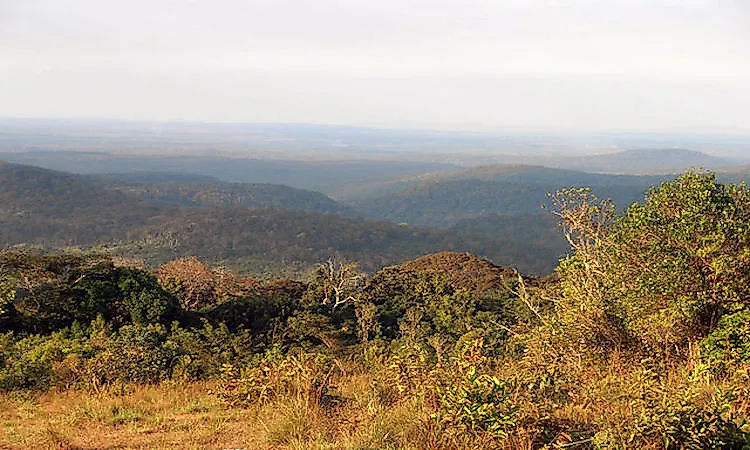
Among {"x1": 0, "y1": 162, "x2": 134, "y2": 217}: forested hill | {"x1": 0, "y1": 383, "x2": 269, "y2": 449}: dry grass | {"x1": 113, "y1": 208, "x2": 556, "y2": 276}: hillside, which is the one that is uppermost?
{"x1": 0, "y1": 383, "x2": 269, "y2": 449}: dry grass

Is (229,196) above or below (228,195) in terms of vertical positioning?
below

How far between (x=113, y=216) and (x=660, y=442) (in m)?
109

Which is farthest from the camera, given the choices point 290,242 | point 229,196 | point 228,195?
point 228,195

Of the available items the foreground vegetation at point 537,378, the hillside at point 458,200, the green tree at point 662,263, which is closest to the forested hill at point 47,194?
the hillside at point 458,200

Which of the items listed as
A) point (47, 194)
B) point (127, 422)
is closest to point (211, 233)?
point (47, 194)

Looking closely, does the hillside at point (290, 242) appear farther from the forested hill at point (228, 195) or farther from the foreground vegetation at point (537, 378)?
the foreground vegetation at point (537, 378)

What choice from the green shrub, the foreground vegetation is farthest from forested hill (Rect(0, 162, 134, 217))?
the green shrub

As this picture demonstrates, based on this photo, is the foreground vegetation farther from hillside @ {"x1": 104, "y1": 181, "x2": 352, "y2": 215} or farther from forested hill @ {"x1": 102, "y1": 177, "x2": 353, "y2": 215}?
forested hill @ {"x1": 102, "y1": 177, "x2": 353, "y2": 215}

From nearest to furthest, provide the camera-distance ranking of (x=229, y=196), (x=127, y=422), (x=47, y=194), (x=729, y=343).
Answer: (x=127, y=422)
(x=729, y=343)
(x=47, y=194)
(x=229, y=196)

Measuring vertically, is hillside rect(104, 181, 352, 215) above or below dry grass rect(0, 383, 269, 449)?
below

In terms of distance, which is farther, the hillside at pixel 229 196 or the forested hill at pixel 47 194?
the hillside at pixel 229 196

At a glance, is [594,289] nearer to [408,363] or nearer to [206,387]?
[408,363]

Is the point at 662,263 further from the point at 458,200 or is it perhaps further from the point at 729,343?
the point at 458,200

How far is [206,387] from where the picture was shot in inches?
288
